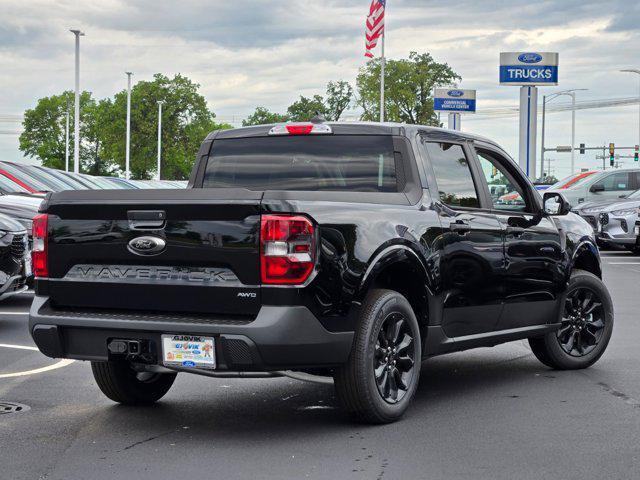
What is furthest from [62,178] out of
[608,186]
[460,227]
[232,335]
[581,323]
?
[232,335]

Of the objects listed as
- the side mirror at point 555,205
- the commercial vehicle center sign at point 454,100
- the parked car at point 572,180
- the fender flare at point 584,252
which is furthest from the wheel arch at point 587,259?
the commercial vehicle center sign at point 454,100

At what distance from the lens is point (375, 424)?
6.60 metres

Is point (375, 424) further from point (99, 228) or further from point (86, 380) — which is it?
point (86, 380)

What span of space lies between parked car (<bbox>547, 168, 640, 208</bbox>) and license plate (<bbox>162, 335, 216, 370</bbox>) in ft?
78.3

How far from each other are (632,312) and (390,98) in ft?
270

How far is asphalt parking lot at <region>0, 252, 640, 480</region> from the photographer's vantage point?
18.3 feet

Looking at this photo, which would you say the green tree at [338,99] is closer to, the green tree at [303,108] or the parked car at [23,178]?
the green tree at [303,108]

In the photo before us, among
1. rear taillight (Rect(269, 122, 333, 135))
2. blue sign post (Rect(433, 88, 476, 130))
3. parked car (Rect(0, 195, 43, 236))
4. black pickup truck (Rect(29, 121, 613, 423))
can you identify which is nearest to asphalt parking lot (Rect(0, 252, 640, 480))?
black pickup truck (Rect(29, 121, 613, 423))

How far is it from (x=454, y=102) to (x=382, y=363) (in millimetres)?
67686

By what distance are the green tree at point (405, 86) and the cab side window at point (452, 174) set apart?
85.2 m

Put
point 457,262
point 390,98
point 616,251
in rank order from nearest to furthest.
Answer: point 457,262
point 616,251
point 390,98

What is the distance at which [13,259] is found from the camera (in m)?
11.7

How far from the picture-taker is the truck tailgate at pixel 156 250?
5945 millimetres

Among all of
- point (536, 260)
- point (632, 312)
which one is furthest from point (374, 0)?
point (536, 260)
